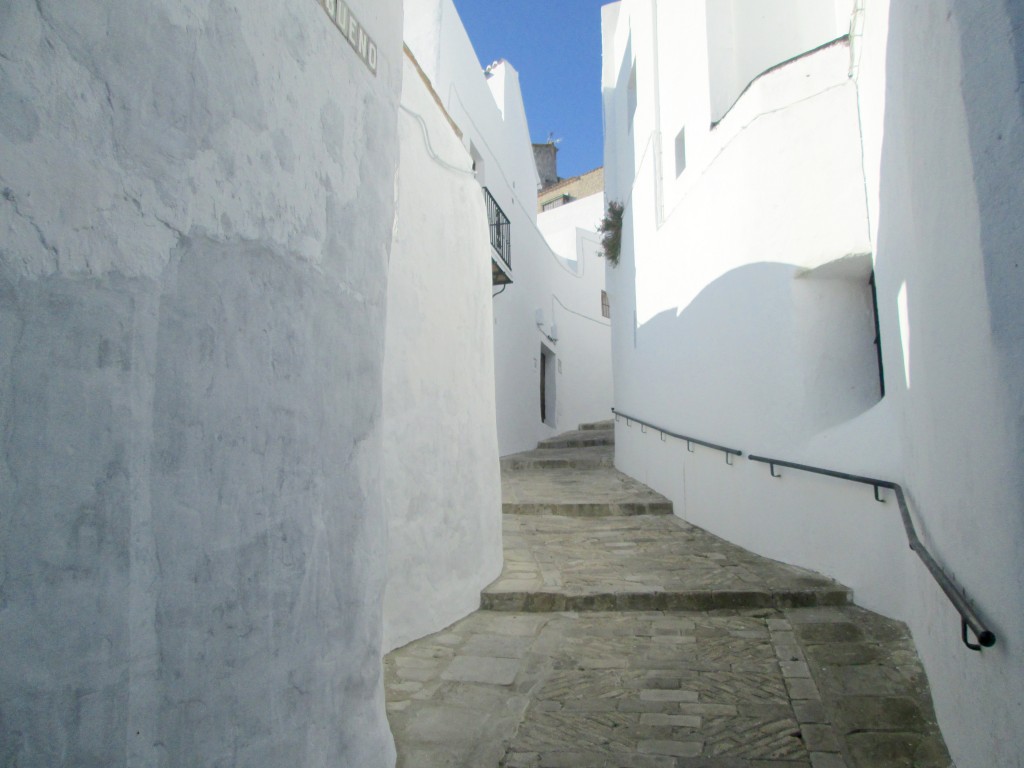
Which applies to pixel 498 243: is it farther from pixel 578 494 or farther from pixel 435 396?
pixel 435 396

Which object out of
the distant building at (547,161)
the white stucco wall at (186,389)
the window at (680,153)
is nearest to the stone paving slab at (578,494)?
the window at (680,153)

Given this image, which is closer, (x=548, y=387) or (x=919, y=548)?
(x=919, y=548)

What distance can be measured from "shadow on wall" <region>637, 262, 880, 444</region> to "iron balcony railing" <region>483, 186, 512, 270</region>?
5046 millimetres

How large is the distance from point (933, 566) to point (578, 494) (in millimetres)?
5514

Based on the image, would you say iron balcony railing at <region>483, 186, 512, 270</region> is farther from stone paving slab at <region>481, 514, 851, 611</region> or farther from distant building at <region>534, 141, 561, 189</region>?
distant building at <region>534, 141, 561, 189</region>

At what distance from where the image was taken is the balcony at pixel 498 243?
35.1ft

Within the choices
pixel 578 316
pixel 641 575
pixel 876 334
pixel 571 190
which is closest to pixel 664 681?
pixel 641 575

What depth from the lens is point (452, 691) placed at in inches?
129

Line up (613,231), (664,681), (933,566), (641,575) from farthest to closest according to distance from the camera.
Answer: (613,231)
(641,575)
(664,681)
(933,566)

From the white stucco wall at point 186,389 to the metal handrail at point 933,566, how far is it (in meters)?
1.87

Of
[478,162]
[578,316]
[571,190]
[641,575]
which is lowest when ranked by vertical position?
[641,575]

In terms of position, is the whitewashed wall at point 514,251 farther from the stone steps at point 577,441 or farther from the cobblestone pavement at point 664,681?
the cobblestone pavement at point 664,681

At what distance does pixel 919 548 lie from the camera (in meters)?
2.86

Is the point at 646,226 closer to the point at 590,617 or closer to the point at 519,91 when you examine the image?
the point at 590,617
